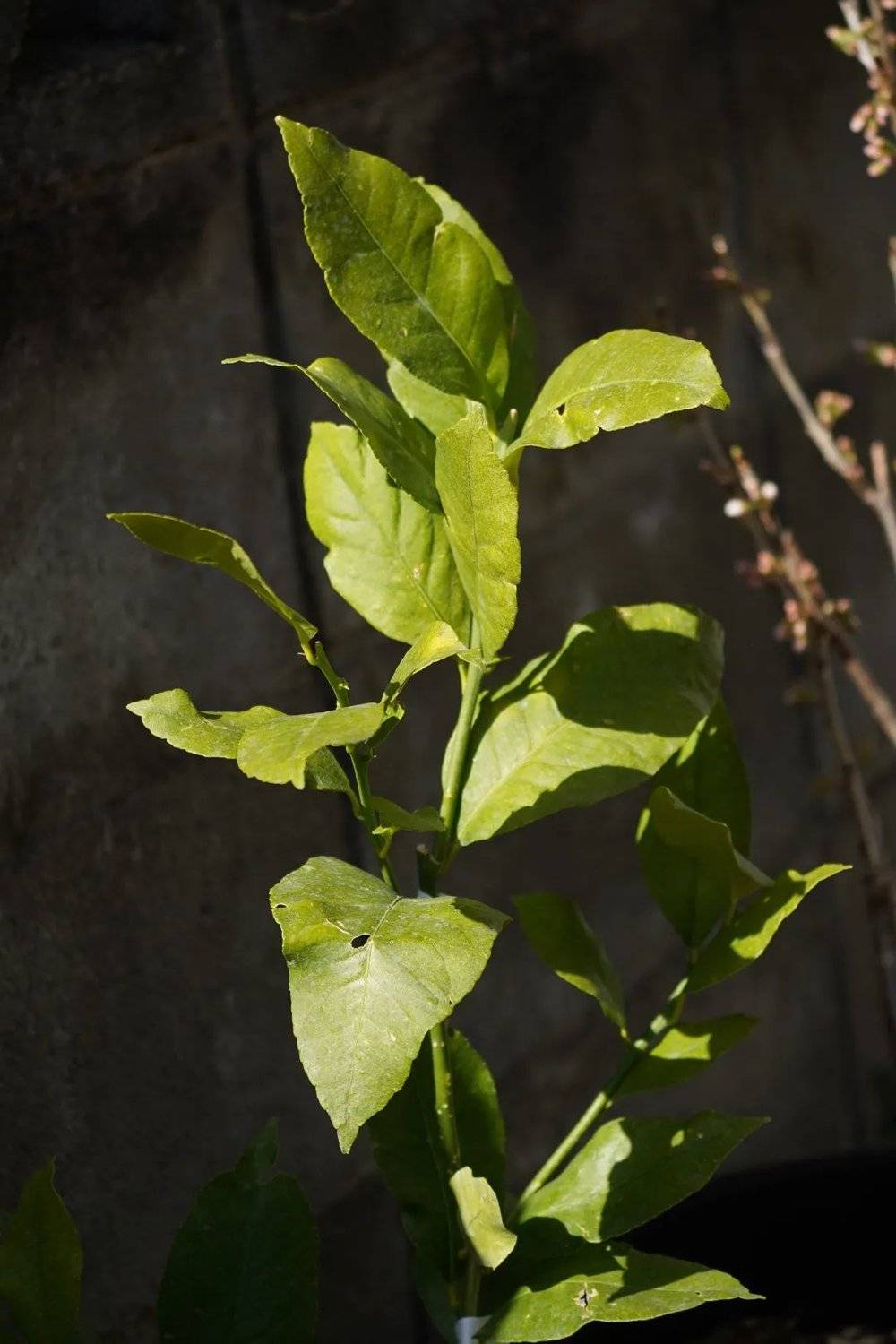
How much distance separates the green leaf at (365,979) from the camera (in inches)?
30.0

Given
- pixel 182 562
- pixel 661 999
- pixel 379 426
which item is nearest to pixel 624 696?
pixel 379 426

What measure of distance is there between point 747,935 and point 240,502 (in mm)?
518

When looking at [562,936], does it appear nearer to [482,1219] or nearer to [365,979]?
[482,1219]

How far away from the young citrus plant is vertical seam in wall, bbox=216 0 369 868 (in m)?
0.26

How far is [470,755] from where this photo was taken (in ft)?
3.36

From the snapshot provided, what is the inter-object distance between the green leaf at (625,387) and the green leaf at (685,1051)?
437 mm

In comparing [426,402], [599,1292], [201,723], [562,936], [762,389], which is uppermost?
[426,402]

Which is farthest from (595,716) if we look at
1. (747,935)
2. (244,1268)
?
(244,1268)

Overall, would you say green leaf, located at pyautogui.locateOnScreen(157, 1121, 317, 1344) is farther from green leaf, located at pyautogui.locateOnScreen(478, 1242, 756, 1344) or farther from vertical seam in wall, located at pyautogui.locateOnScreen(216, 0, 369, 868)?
vertical seam in wall, located at pyautogui.locateOnScreen(216, 0, 369, 868)

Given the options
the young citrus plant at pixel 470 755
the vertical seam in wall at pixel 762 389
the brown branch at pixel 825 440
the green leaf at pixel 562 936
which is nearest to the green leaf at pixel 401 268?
the young citrus plant at pixel 470 755

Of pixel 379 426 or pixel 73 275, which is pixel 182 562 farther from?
pixel 379 426

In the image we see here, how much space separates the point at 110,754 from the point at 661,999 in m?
0.86

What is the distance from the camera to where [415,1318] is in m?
1.48

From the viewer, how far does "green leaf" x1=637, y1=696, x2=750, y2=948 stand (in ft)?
3.64
